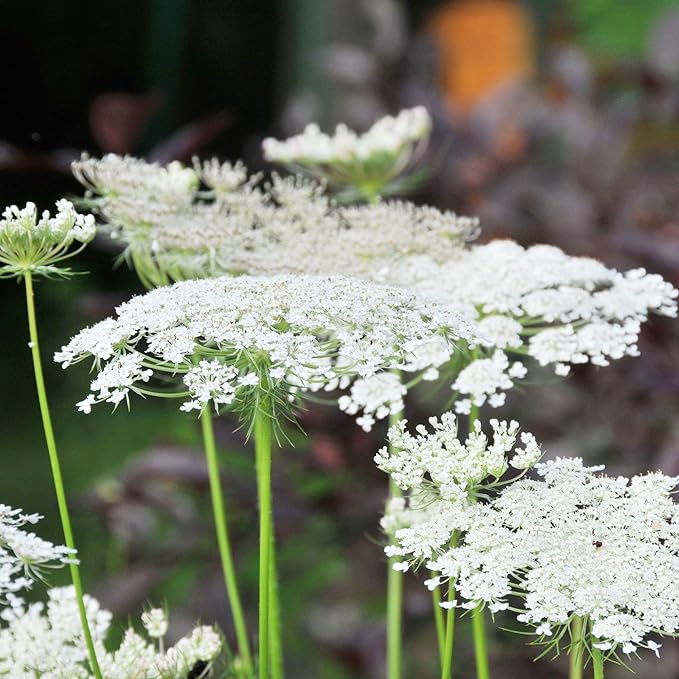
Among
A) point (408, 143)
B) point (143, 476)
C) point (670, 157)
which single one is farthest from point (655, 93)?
point (143, 476)

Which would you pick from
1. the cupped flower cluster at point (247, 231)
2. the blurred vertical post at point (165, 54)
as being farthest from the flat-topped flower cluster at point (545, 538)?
the blurred vertical post at point (165, 54)

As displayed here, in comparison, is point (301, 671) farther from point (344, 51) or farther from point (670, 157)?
point (670, 157)

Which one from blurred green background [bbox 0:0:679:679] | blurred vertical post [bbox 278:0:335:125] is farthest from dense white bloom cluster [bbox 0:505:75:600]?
blurred vertical post [bbox 278:0:335:125]

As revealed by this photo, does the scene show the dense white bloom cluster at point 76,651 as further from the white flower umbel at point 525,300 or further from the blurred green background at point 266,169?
the blurred green background at point 266,169

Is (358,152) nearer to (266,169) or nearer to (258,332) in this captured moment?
(258,332)

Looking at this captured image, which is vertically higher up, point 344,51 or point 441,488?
point 344,51

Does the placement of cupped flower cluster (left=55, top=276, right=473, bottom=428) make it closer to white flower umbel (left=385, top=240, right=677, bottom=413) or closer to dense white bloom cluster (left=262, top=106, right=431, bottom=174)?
white flower umbel (left=385, top=240, right=677, bottom=413)
